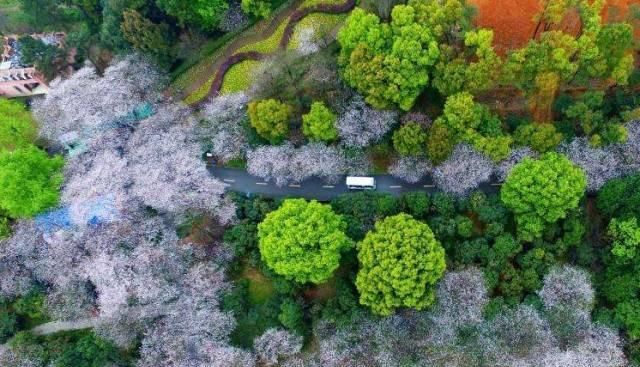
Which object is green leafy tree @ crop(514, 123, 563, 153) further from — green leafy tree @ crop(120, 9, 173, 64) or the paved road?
green leafy tree @ crop(120, 9, 173, 64)

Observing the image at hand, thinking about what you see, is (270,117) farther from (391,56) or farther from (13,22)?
(13,22)

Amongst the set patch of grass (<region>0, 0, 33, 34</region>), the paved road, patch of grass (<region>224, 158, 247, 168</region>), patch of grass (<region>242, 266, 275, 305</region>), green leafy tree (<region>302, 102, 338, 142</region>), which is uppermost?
patch of grass (<region>0, 0, 33, 34</region>)

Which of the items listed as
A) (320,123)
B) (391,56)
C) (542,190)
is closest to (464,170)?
(542,190)

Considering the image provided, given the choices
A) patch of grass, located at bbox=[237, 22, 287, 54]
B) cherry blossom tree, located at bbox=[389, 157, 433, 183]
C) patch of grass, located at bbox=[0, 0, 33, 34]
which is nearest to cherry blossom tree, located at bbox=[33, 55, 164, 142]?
patch of grass, located at bbox=[237, 22, 287, 54]

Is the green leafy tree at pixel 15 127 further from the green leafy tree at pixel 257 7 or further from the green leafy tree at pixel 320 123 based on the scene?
the green leafy tree at pixel 320 123

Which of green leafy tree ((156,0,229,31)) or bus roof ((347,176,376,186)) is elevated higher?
green leafy tree ((156,0,229,31))

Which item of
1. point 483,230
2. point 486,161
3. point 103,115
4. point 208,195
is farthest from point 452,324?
point 103,115
